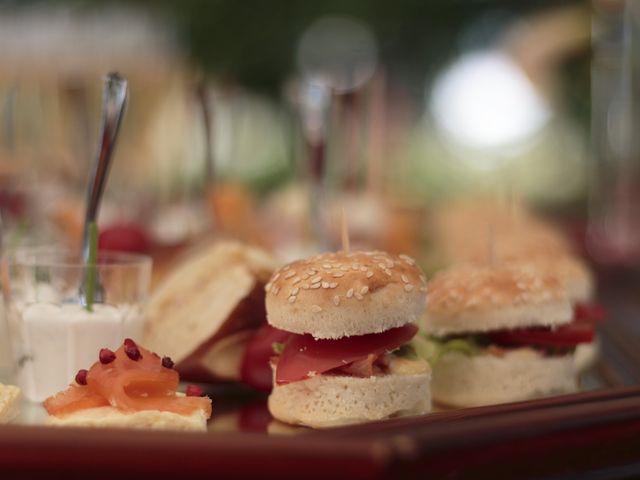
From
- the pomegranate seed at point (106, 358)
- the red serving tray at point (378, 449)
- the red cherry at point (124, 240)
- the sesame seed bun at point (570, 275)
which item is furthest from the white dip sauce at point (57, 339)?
the sesame seed bun at point (570, 275)

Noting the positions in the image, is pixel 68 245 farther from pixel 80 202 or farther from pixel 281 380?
pixel 281 380

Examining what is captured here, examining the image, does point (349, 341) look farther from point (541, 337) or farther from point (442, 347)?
point (541, 337)

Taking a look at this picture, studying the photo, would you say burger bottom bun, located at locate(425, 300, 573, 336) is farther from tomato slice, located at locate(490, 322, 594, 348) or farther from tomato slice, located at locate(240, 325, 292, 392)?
tomato slice, located at locate(240, 325, 292, 392)

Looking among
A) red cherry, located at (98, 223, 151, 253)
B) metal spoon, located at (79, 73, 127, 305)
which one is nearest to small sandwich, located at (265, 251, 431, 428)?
metal spoon, located at (79, 73, 127, 305)

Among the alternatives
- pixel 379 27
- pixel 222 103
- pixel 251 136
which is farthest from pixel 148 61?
pixel 222 103

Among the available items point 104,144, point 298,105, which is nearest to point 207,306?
point 104,144

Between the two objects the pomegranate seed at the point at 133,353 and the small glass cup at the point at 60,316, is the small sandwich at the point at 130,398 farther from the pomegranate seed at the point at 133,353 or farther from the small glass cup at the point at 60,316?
the small glass cup at the point at 60,316
